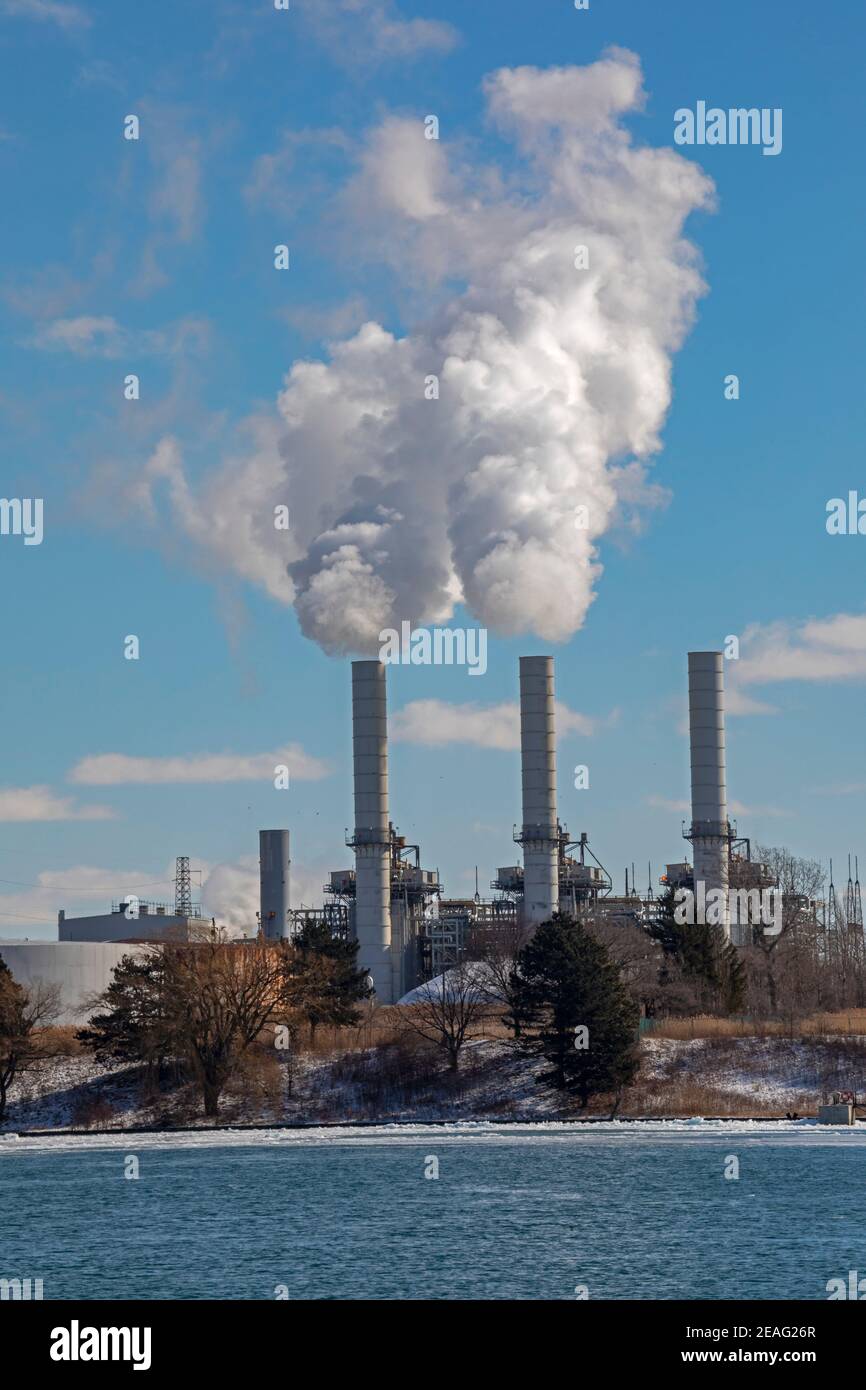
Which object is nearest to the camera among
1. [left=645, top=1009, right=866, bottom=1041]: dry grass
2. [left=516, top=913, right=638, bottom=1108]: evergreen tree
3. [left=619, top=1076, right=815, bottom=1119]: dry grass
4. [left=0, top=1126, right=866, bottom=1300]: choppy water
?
[left=0, top=1126, right=866, bottom=1300]: choppy water

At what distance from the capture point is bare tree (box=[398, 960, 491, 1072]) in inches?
3561

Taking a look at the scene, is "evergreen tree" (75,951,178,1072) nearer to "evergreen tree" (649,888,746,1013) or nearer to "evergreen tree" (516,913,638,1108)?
"evergreen tree" (516,913,638,1108)

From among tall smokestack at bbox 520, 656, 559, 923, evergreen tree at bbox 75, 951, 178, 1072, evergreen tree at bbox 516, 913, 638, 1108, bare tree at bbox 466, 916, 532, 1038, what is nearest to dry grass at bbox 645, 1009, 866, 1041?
evergreen tree at bbox 516, 913, 638, 1108

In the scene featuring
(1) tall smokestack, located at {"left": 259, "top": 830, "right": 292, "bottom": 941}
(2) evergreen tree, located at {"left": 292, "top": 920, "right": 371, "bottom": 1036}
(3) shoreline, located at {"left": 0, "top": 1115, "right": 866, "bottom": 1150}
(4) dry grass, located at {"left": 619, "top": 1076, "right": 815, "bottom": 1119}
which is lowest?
(3) shoreline, located at {"left": 0, "top": 1115, "right": 866, "bottom": 1150}

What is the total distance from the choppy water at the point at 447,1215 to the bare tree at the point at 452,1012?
35.6ft

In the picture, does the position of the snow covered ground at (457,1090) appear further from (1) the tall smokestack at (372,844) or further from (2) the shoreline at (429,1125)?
(1) the tall smokestack at (372,844)

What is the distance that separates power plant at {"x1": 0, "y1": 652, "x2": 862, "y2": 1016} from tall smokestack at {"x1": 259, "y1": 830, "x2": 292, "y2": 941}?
0.06m

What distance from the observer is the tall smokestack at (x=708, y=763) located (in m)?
119

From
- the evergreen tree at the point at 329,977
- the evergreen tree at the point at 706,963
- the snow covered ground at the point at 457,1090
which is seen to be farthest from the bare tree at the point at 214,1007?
the evergreen tree at the point at 706,963

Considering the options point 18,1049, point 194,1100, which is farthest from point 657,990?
point 18,1049

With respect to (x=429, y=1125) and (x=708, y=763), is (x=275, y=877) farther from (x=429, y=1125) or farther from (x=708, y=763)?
(x=429, y=1125)

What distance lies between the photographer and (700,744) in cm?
11931

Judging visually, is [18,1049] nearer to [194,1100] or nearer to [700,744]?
[194,1100]

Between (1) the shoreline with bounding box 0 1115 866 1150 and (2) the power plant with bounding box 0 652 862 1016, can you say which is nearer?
(1) the shoreline with bounding box 0 1115 866 1150
